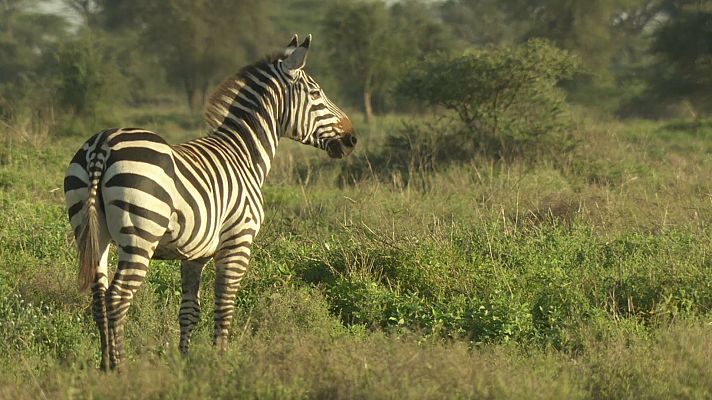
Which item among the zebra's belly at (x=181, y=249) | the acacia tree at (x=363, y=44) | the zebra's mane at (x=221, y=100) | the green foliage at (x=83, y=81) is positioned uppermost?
the zebra's mane at (x=221, y=100)

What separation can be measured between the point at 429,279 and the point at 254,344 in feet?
6.24

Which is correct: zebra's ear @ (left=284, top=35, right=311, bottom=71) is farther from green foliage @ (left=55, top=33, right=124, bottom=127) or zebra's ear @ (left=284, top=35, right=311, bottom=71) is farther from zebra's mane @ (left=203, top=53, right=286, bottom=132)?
green foliage @ (left=55, top=33, right=124, bottom=127)

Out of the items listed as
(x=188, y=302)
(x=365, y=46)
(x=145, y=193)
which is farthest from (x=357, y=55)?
(x=145, y=193)

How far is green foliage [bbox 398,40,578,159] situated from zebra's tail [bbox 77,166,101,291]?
345 inches

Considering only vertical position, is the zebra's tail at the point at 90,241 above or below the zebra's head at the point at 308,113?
below

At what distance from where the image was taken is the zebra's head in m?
5.17

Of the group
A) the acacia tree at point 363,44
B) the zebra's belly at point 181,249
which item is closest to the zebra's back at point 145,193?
the zebra's belly at point 181,249

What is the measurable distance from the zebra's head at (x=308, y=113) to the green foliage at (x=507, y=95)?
7.00 metres

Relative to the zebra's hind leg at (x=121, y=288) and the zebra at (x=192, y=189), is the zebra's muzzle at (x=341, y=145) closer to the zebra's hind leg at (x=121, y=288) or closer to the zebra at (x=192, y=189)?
the zebra at (x=192, y=189)

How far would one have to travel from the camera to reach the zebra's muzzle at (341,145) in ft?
18.0

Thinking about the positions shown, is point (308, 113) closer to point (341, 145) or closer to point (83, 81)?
point (341, 145)

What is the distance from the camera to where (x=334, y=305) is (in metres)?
5.68

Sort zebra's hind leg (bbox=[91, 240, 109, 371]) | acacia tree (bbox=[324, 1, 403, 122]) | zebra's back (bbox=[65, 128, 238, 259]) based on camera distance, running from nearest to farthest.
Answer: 1. zebra's back (bbox=[65, 128, 238, 259])
2. zebra's hind leg (bbox=[91, 240, 109, 371])
3. acacia tree (bbox=[324, 1, 403, 122])

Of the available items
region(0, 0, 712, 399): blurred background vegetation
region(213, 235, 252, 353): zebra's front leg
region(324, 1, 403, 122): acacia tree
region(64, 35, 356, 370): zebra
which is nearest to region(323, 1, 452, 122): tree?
region(324, 1, 403, 122): acacia tree
